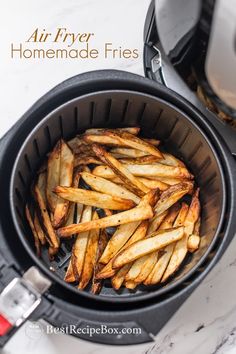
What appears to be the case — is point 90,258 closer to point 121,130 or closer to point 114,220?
point 114,220

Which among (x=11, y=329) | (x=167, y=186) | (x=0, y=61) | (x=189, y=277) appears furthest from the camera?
(x=0, y=61)

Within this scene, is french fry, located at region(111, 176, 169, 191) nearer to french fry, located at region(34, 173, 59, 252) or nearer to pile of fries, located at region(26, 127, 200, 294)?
pile of fries, located at region(26, 127, 200, 294)

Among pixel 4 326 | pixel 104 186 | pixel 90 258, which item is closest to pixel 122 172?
pixel 104 186

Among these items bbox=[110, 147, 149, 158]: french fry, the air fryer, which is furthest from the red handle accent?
bbox=[110, 147, 149, 158]: french fry

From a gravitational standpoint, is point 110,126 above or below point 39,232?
above

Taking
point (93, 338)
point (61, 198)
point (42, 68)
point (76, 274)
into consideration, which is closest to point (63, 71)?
point (42, 68)

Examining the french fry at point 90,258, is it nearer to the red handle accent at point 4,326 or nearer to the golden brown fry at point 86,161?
the golden brown fry at point 86,161

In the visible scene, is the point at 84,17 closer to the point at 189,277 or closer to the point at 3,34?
the point at 3,34

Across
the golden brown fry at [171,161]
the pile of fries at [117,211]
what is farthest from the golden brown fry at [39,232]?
the golden brown fry at [171,161]
